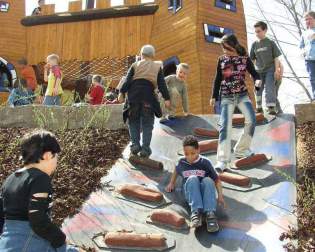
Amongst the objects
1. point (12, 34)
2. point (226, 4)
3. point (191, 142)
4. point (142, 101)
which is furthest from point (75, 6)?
point (191, 142)

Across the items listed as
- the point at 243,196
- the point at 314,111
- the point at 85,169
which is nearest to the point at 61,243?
the point at 243,196

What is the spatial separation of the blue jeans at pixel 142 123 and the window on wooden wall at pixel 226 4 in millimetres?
9233

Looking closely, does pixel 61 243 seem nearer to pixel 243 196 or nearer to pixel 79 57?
pixel 243 196

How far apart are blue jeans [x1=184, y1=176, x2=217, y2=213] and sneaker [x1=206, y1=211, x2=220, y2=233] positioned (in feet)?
0.18

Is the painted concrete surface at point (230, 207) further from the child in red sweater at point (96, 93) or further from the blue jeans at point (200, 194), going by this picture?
the child in red sweater at point (96, 93)

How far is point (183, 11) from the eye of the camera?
15.1 m

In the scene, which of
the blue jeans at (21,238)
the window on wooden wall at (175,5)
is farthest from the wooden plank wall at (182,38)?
the blue jeans at (21,238)

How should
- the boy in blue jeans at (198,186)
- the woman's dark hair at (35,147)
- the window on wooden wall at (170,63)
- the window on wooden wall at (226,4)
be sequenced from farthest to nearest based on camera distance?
the window on wooden wall at (226,4)
the window on wooden wall at (170,63)
the boy in blue jeans at (198,186)
the woman's dark hair at (35,147)

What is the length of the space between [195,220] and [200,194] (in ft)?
1.04

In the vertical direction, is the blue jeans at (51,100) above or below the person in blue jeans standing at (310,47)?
below

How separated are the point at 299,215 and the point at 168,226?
1277 mm

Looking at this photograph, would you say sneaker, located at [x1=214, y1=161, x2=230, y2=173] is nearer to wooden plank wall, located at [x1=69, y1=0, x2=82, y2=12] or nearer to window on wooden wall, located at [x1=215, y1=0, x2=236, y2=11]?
window on wooden wall, located at [x1=215, y1=0, x2=236, y2=11]

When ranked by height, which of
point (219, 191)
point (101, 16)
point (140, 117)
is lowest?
point (219, 191)

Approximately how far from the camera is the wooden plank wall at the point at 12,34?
1631 centimetres
